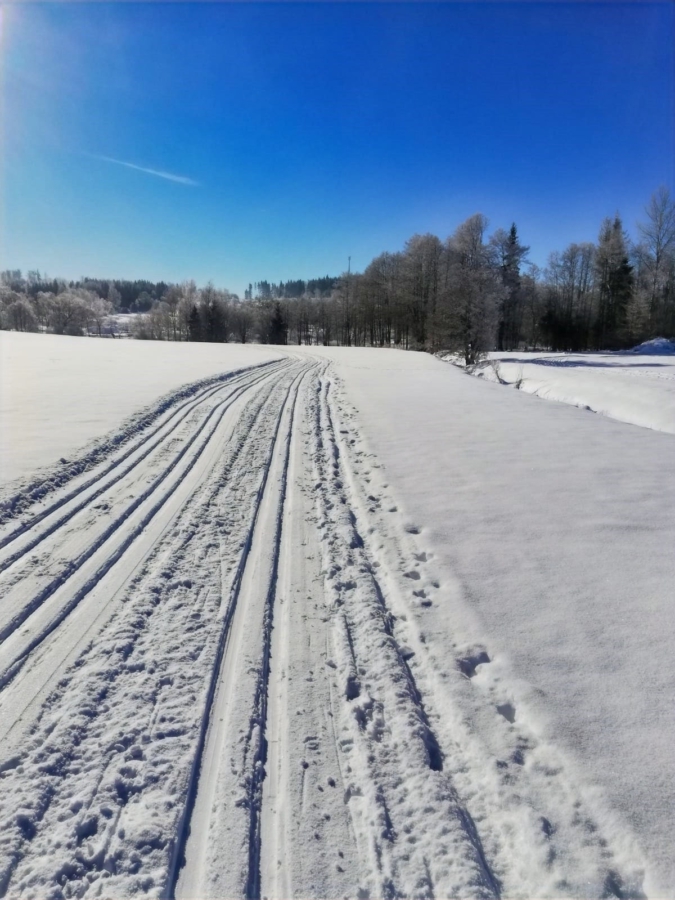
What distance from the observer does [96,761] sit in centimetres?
229

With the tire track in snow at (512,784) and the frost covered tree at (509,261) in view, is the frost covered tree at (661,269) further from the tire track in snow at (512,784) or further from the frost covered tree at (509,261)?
the tire track in snow at (512,784)

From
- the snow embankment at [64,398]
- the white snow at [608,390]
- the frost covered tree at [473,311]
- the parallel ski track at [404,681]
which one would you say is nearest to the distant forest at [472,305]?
the frost covered tree at [473,311]

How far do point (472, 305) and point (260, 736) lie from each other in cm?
3012

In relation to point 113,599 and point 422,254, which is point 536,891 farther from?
point 422,254

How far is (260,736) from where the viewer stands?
245 centimetres

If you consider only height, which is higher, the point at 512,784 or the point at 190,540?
the point at 190,540

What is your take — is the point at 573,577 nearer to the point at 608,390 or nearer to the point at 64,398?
the point at 64,398

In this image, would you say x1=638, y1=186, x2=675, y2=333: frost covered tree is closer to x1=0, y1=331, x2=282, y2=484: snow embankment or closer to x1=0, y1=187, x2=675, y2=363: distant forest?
x1=0, y1=187, x2=675, y2=363: distant forest

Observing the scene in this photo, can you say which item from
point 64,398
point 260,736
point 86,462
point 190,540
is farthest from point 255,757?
point 64,398

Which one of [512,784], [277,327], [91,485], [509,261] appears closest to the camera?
[512,784]

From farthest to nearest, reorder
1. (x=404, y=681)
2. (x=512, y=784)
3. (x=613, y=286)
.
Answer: (x=613, y=286), (x=404, y=681), (x=512, y=784)

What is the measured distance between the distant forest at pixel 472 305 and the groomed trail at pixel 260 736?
2875cm

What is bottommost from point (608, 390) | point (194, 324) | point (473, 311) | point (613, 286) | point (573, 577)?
point (573, 577)

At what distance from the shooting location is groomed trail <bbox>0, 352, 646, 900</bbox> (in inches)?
74.3
